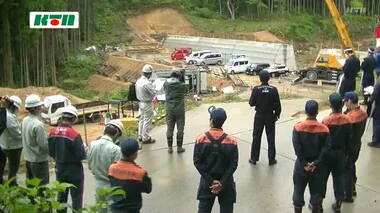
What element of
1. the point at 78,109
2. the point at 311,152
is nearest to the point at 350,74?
the point at 311,152

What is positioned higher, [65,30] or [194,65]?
[65,30]

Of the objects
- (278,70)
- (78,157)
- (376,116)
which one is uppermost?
(78,157)

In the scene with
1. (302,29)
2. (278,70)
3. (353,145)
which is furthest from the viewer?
(302,29)

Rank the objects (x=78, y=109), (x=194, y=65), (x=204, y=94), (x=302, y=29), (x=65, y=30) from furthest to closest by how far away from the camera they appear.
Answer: (x=302, y=29) < (x=65, y=30) < (x=194, y=65) < (x=204, y=94) < (x=78, y=109)

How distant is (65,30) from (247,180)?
40450 mm

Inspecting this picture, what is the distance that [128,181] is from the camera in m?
4.73

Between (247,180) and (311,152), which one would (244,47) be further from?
(311,152)

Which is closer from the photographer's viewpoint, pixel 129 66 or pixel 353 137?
pixel 353 137

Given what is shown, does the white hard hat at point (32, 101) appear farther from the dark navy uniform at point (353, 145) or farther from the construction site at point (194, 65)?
the construction site at point (194, 65)

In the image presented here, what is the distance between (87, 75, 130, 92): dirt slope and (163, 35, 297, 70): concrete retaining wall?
12462mm

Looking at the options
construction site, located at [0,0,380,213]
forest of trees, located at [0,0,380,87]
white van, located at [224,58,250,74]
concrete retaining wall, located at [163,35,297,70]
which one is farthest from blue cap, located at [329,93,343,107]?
concrete retaining wall, located at [163,35,297,70]

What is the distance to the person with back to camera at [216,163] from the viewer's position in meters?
5.29

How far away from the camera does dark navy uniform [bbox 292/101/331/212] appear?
229 inches

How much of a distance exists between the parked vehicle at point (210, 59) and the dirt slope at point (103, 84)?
8329mm
